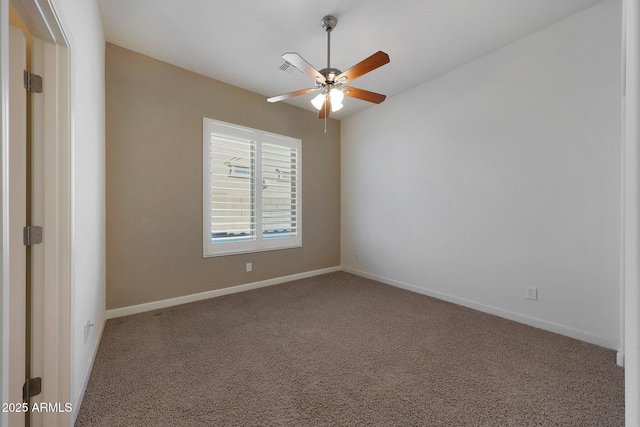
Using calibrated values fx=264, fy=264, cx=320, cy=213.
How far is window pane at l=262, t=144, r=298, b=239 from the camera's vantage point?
3967mm

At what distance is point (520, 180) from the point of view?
2.70m

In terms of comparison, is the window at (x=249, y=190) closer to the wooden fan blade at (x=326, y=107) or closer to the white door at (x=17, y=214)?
the wooden fan blade at (x=326, y=107)

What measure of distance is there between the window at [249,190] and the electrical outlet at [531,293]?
9.75ft

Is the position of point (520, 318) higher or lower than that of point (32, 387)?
lower

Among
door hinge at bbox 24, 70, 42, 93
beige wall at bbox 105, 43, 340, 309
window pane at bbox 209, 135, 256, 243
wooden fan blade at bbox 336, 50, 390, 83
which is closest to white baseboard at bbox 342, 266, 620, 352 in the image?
beige wall at bbox 105, 43, 340, 309

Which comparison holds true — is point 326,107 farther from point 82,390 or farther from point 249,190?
point 82,390

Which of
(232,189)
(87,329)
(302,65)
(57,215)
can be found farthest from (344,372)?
(232,189)

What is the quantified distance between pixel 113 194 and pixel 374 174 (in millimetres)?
3449

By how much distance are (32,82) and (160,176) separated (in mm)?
1846

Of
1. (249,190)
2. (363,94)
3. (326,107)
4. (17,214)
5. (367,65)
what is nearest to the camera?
(17,214)

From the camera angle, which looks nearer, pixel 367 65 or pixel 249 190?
pixel 367 65

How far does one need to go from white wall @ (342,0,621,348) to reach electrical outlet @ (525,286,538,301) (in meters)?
0.04

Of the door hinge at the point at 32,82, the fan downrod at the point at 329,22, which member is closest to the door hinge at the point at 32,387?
the door hinge at the point at 32,82

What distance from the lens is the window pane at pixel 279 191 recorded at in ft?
13.0
